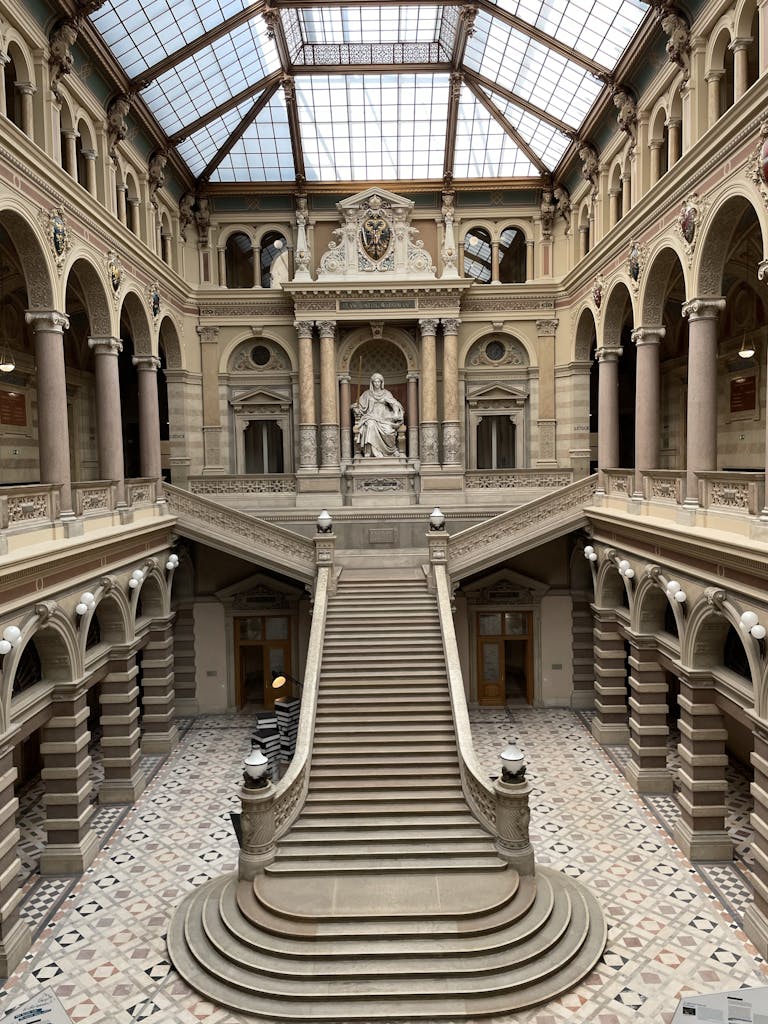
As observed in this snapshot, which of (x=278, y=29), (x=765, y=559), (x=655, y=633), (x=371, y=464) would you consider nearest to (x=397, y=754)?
(x=655, y=633)

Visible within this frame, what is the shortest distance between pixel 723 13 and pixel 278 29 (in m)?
11.5

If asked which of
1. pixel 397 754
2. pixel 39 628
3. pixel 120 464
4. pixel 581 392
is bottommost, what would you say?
pixel 397 754

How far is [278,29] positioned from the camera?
748 inches

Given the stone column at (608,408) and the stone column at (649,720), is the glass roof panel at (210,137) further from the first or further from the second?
the stone column at (649,720)

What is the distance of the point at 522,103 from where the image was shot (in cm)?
2075

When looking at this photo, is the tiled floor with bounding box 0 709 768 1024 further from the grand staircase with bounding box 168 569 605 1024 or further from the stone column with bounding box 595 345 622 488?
the stone column with bounding box 595 345 622 488

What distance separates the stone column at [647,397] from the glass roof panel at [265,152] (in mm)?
Answer: 13332

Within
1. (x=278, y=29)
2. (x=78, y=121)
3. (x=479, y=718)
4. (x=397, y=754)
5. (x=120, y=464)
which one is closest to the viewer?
(x=397, y=754)

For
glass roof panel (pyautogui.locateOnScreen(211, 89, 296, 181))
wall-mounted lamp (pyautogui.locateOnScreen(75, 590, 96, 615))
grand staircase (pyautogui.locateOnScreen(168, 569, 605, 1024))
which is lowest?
grand staircase (pyautogui.locateOnScreen(168, 569, 605, 1024))

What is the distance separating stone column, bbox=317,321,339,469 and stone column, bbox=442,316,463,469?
11.5ft

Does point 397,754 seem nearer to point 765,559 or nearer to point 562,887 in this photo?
point 562,887

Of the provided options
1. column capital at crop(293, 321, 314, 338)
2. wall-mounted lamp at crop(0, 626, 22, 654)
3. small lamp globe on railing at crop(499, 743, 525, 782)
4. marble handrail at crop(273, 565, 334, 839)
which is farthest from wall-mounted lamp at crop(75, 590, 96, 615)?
column capital at crop(293, 321, 314, 338)

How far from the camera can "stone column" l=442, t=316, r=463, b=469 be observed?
76.0ft

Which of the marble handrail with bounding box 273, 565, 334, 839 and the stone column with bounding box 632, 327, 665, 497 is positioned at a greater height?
the stone column with bounding box 632, 327, 665, 497
